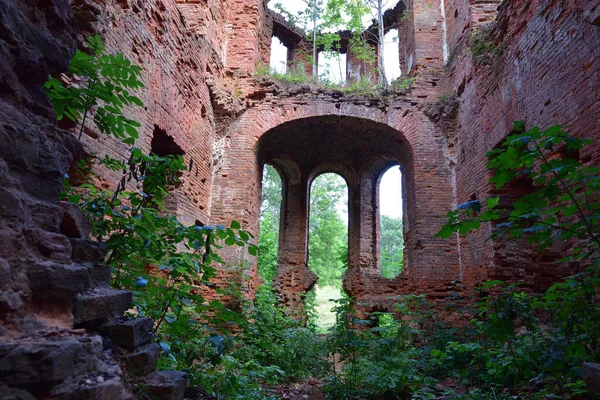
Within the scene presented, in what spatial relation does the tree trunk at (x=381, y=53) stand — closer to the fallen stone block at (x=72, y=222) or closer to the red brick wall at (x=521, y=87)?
the red brick wall at (x=521, y=87)

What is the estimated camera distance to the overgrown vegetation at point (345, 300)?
96.7 inches

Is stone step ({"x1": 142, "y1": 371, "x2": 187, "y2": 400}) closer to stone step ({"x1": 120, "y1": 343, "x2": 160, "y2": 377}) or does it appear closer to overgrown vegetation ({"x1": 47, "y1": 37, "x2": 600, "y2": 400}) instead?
stone step ({"x1": 120, "y1": 343, "x2": 160, "y2": 377})

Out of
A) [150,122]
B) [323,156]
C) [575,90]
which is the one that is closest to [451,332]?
[575,90]

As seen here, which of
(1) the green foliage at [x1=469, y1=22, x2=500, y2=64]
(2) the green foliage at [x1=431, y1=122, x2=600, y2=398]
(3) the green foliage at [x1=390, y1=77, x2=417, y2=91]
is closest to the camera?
(2) the green foliage at [x1=431, y1=122, x2=600, y2=398]

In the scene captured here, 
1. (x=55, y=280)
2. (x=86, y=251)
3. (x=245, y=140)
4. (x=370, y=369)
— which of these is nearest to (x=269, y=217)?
(x=245, y=140)

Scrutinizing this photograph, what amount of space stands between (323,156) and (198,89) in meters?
5.95

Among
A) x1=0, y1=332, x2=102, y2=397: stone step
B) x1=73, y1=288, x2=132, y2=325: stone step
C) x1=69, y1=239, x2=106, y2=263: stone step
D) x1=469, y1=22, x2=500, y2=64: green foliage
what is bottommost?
x1=0, y1=332, x2=102, y2=397: stone step

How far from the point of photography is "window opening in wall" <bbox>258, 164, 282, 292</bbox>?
14.1 metres

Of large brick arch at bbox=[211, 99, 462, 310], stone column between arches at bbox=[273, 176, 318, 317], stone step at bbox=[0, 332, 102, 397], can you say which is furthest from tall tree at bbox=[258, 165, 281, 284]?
stone step at bbox=[0, 332, 102, 397]

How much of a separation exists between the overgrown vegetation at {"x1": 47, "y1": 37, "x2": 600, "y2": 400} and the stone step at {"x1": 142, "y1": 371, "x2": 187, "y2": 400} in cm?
28

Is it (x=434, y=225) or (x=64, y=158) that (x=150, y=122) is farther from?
(x=434, y=225)

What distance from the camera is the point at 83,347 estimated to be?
150 centimetres

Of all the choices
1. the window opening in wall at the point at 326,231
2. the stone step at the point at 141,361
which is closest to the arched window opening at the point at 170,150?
the stone step at the point at 141,361

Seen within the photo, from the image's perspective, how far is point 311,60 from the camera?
1497cm
